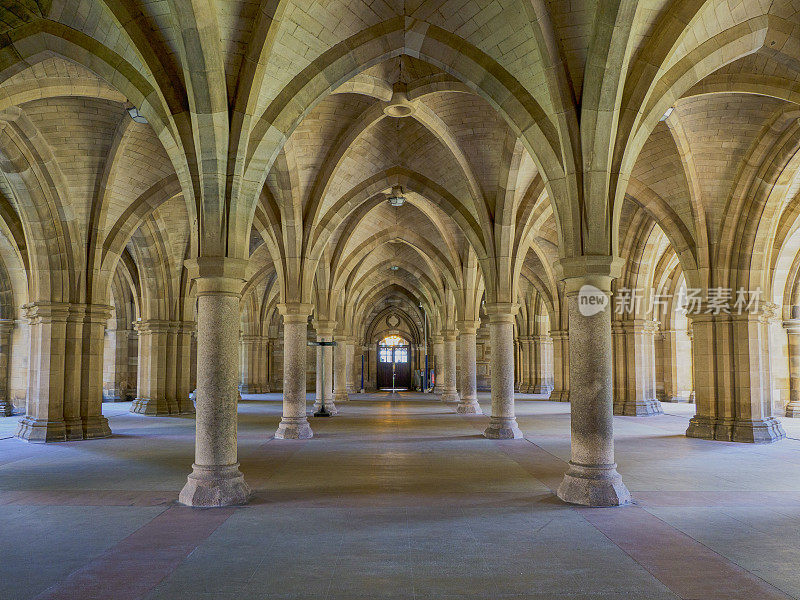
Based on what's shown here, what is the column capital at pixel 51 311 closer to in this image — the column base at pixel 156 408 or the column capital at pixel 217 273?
the column base at pixel 156 408

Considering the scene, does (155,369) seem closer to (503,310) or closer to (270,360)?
(503,310)

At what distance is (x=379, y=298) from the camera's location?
140 ft

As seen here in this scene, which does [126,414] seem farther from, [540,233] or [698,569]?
[698,569]

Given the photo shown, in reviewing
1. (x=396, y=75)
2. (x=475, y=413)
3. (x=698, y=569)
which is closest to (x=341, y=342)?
(x=475, y=413)

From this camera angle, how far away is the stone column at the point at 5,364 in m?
19.7

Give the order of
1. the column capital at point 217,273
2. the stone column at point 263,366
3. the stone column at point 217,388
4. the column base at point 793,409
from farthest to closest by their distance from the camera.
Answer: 1. the stone column at point 263,366
2. the column base at point 793,409
3. the column capital at point 217,273
4. the stone column at point 217,388

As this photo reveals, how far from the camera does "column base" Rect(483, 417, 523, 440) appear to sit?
13500 millimetres

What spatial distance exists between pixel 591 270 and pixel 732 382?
8.08m

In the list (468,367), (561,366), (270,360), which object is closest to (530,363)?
(561,366)

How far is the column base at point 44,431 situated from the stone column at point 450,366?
16.0 meters

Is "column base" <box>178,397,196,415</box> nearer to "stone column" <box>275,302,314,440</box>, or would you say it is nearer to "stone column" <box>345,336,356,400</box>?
"stone column" <box>275,302,314,440</box>

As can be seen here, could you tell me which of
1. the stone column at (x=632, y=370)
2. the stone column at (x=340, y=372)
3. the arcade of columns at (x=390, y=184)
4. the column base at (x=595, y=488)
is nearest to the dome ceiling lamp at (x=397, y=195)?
the arcade of columns at (x=390, y=184)

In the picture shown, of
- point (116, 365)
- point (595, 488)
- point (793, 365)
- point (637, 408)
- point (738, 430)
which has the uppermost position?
point (793, 365)

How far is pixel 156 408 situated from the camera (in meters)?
19.6
